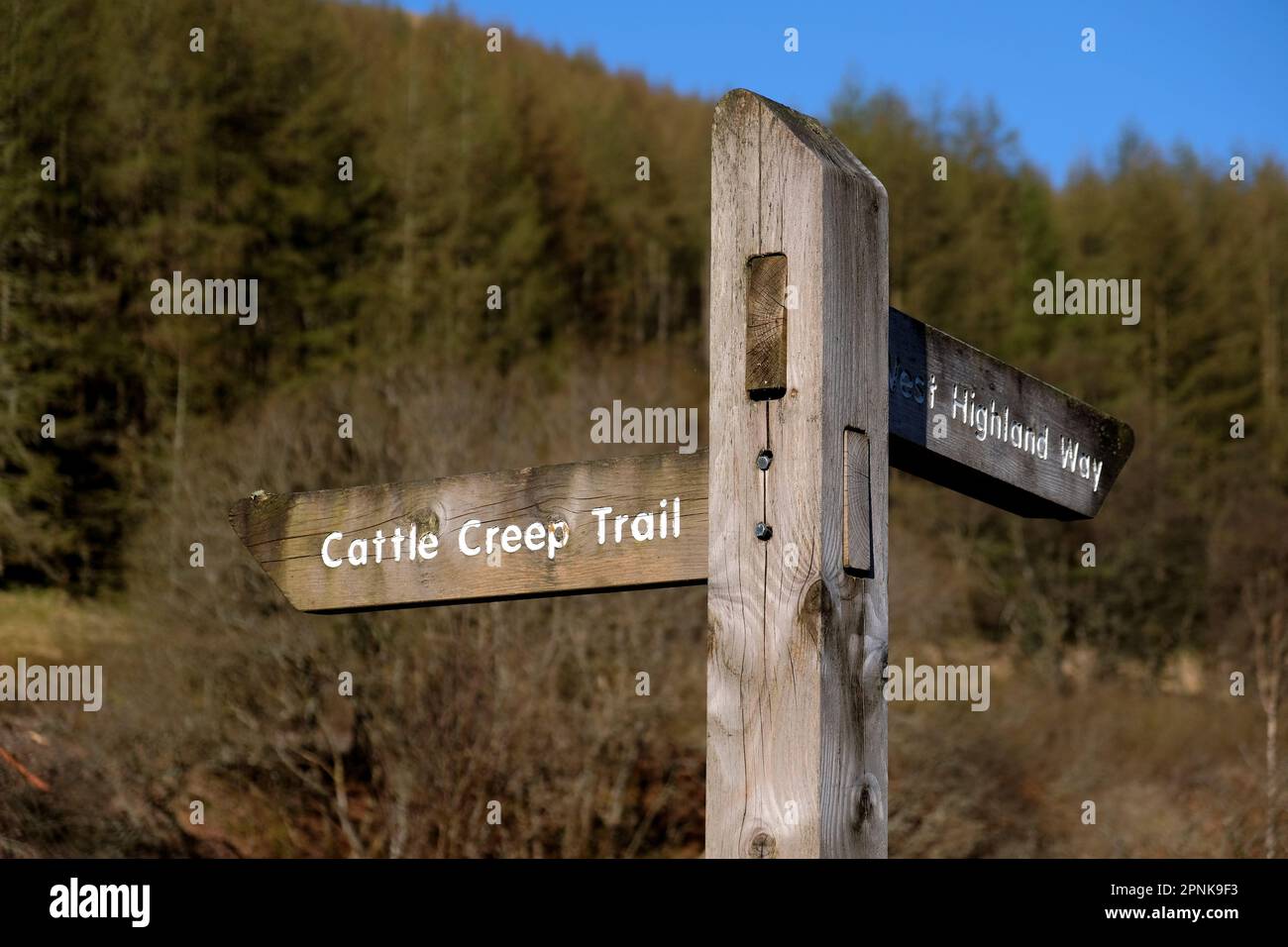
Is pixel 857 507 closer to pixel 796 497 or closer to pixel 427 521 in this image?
pixel 796 497

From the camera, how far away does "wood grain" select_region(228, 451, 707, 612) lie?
8.79 ft

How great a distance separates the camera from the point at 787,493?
2.41 meters

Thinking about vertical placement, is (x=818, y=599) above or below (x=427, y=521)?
below

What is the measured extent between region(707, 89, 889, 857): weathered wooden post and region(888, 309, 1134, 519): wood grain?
8.3 inches

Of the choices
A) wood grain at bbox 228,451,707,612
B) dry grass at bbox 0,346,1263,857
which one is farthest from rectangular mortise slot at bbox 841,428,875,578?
dry grass at bbox 0,346,1263,857

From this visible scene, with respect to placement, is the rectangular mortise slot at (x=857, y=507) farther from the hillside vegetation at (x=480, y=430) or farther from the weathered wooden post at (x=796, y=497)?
the hillside vegetation at (x=480, y=430)

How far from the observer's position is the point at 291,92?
33.8 meters

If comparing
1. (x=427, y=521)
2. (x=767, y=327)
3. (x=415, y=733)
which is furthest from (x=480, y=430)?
(x=767, y=327)

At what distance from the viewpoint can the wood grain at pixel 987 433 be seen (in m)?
2.72

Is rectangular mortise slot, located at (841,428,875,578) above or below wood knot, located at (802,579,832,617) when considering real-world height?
above

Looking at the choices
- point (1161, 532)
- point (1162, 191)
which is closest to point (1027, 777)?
point (1161, 532)

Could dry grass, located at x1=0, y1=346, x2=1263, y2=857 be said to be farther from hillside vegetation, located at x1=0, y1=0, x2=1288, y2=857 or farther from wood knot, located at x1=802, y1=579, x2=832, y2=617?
wood knot, located at x1=802, y1=579, x2=832, y2=617

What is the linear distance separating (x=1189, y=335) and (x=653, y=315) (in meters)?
13.4

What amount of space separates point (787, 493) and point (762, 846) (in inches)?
20.5
